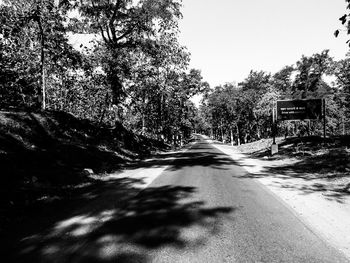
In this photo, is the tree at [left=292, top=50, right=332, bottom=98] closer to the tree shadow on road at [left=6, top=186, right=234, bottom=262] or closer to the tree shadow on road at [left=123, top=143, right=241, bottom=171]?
the tree shadow on road at [left=123, top=143, right=241, bottom=171]

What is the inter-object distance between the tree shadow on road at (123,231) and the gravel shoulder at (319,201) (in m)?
1.99

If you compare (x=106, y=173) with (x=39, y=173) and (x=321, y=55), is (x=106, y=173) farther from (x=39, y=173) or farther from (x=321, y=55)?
(x=321, y=55)

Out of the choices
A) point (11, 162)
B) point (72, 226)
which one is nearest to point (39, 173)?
point (11, 162)

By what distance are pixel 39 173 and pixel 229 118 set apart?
55798 millimetres

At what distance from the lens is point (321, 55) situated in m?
61.2

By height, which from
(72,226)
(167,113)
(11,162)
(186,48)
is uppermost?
(186,48)

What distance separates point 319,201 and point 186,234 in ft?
15.5

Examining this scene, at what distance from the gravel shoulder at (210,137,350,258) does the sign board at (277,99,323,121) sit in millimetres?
12021

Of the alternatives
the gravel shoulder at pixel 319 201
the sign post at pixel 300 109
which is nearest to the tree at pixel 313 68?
the sign post at pixel 300 109

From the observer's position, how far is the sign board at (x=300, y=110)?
76.4ft

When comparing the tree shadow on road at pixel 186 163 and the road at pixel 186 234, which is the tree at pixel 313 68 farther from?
the road at pixel 186 234

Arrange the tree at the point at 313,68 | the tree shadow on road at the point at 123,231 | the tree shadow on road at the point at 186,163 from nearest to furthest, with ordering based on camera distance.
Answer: the tree shadow on road at the point at 123,231
the tree shadow on road at the point at 186,163
the tree at the point at 313,68

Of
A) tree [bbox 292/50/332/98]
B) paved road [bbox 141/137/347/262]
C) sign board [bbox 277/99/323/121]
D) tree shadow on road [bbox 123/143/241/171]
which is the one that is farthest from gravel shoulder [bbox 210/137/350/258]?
tree [bbox 292/50/332/98]

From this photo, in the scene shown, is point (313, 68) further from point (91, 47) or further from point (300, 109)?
point (91, 47)
